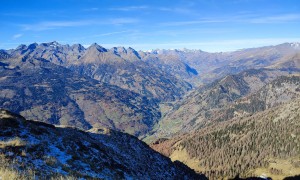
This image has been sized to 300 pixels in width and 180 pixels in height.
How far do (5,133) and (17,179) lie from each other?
42165mm

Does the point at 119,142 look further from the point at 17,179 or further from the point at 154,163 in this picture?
the point at 17,179

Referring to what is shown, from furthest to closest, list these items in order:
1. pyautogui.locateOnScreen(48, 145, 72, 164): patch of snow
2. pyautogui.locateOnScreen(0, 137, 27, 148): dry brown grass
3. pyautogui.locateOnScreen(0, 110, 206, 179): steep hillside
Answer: pyautogui.locateOnScreen(48, 145, 72, 164): patch of snow → pyautogui.locateOnScreen(0, 137, 27, 148): dry brown grass → pyautogui.locateOnScreen(0, 110, 206, 179): steep hillside

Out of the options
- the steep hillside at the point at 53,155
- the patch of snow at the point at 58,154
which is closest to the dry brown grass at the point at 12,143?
the steep hillside at the point at 53,155

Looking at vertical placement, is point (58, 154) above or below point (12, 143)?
below

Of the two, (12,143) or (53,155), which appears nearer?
(12,143)

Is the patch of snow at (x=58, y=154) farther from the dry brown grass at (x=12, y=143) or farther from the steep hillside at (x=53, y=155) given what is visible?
the dry brown grass at (x=12, y=143)

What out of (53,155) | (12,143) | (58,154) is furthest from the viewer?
(58,154)

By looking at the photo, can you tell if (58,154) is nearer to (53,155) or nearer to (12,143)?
(53,155)

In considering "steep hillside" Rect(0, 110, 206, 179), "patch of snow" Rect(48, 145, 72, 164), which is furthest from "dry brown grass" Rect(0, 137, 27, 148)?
"patch of snow" Rect(48, 145, 72, 164)

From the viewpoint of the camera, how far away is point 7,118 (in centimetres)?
6531

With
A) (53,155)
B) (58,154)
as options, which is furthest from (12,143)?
(58,154)

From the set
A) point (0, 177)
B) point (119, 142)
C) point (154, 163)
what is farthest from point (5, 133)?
point (154, 163)

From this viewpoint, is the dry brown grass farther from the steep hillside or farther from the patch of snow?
the patch of snow

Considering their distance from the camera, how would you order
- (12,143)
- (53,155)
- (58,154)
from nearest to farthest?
(12,143) < (53,155) < (58,154)
